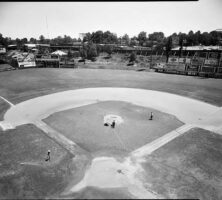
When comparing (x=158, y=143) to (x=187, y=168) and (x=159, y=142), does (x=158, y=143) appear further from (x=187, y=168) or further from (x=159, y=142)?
(x=187, y=168)

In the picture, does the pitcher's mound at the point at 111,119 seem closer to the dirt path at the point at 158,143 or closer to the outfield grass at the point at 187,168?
the dirt path at the point at 158,143

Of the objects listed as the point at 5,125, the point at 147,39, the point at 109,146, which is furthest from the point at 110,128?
the point at 147,39

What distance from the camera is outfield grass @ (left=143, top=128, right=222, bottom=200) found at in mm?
9719

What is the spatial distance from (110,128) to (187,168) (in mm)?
7611

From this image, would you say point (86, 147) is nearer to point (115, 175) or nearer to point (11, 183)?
point (115, 175)

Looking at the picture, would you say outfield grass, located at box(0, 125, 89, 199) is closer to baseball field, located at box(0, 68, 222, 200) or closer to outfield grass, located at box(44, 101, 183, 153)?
baseball field, located at box(0, 68, 222, 200)

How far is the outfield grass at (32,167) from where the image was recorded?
9484 mm

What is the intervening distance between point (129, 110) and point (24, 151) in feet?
41.3

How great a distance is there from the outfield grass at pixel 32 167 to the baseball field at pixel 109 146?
56 mm

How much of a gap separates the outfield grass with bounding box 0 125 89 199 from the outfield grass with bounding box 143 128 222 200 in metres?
5.05

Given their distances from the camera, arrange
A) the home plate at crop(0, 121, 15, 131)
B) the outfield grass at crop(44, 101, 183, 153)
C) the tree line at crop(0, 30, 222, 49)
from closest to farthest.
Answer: the outfield grass at crop(44, 101, 183, 153) < the home plate at crop(0, 121, 15, 131) < the tree line at crop(0, 30, 222, 49)

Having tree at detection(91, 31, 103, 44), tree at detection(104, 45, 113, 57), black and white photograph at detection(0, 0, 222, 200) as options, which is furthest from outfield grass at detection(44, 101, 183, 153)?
tree at detection(91, 31, 103, 44)

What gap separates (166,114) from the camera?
20578mm

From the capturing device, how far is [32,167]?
11312mm
